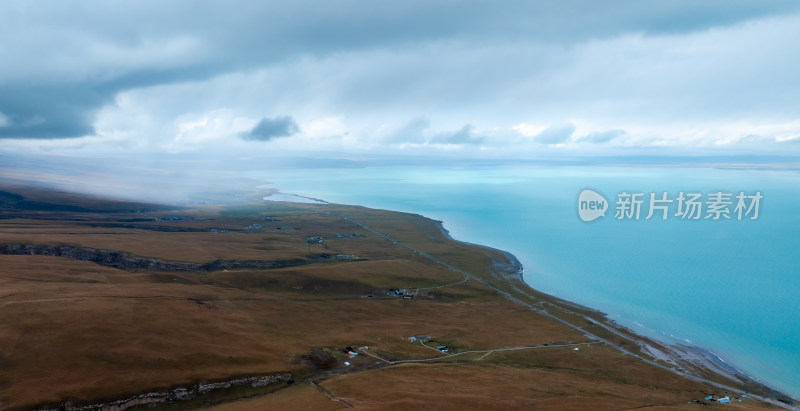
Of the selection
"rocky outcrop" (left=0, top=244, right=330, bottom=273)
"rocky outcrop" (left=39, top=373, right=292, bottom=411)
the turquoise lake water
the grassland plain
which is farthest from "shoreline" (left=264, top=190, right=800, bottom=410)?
"rocky outcrop" (left=0, top=244, right=330, bottom=273)

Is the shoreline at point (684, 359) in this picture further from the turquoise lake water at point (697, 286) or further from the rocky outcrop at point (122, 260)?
the rocky outcrop at point (122, 260)

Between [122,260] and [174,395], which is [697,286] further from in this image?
[122,260]

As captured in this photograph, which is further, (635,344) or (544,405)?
(635,344)

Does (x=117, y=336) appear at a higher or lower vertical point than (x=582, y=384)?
higher

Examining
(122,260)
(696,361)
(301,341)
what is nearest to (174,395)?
(301,341)

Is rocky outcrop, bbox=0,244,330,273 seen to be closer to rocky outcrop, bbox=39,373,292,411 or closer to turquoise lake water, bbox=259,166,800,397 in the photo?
rocky outcrop, bbox=39,373,292,411

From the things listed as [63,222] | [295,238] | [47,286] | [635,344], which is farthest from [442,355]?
[63,222]

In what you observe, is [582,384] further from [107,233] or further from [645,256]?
[107,233]
